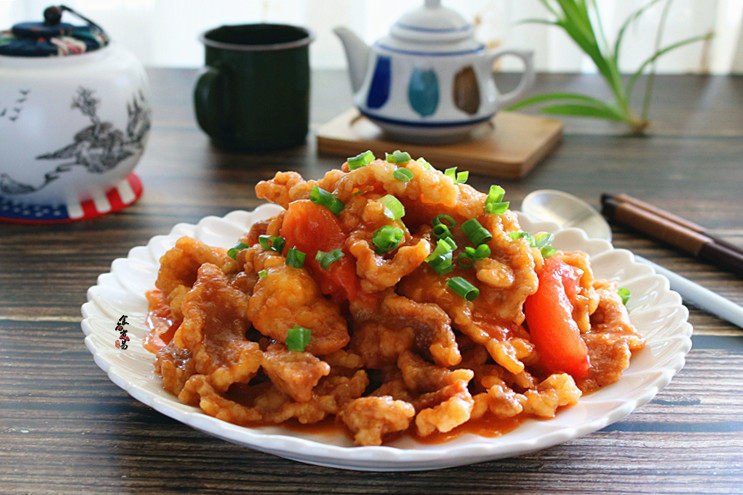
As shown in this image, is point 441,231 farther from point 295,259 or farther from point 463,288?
point 295,259

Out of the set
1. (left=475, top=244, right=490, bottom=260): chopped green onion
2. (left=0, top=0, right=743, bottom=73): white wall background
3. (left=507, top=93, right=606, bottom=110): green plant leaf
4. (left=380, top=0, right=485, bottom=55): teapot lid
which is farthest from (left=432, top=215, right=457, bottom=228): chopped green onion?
(left=0, top=0, right=743, bottom=73): white wall background

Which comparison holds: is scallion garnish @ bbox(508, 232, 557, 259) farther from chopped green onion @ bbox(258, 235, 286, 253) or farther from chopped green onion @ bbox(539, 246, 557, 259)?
chopped green onion @ bbox(258, 235, 286, 253)

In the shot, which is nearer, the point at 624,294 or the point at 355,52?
the point at 624,294

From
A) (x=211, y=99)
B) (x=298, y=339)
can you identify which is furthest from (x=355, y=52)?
(x=298, y=339)

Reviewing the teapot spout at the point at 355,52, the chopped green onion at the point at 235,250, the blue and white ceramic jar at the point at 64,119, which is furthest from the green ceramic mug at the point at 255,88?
the chopped green onion at the point at 235,250

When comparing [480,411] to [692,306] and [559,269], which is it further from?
[692,306]

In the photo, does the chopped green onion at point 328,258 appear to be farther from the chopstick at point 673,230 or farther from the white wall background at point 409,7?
the white wall background at point 409,7
